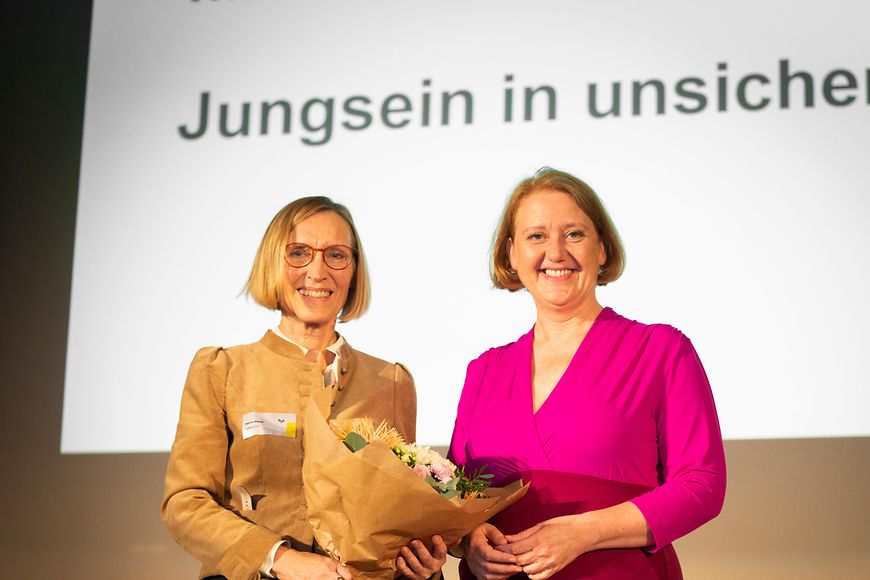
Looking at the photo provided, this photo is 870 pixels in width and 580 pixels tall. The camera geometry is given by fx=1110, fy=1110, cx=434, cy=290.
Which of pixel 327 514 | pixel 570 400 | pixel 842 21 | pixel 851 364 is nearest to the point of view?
pixel 327 514

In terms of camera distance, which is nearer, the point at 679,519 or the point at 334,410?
the point at 679,519

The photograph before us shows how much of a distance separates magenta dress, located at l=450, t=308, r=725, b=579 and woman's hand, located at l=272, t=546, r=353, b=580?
41 cm

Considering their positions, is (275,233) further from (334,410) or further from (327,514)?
(327,514)

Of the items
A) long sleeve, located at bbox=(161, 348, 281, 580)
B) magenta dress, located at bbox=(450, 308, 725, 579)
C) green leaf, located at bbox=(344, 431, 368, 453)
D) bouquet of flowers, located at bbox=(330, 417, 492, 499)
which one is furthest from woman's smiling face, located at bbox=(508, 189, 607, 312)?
long sleeve, located at bbox=(161, 348, 281, 580)

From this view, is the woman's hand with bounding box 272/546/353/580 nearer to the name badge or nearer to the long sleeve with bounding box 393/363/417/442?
the name badge

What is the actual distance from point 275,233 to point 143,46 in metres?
2.48

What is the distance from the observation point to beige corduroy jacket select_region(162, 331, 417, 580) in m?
2.36

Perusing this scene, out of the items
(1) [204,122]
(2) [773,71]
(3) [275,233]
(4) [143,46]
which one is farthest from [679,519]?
(4) [143,46]

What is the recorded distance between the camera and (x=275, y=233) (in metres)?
2.66

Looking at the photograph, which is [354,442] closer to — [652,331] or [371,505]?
A: [371,505]

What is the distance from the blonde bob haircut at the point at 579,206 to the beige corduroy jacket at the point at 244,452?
0.46 metres

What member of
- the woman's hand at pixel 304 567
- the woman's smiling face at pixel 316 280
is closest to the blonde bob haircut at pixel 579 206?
the woman's smiling face at pixel 316 280

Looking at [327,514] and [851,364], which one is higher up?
[851,364]

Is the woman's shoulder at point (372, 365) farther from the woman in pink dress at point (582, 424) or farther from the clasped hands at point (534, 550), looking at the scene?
the clasped hands at point (534, 550)
